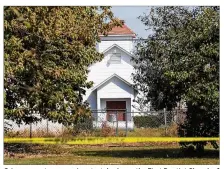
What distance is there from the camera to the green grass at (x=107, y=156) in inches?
637

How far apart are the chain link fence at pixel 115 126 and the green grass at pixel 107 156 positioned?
2098 mm

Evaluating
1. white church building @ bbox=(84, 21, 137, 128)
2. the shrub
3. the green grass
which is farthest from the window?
the green grass

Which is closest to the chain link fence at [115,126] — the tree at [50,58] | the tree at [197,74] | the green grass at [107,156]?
the green grass at [107,156]

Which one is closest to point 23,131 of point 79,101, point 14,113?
point 79,101

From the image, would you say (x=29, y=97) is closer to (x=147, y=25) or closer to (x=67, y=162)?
(x=67, y=162)

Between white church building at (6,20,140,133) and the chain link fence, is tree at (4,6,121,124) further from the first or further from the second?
white church building at (6,20,140,133)

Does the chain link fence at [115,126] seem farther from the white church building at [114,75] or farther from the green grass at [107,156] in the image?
the white church building at [114,75]

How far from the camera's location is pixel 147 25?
26.7 metres

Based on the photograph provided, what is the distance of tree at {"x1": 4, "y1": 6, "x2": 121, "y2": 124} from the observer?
14703mm

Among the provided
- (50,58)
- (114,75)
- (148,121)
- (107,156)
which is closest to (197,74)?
(107,156)

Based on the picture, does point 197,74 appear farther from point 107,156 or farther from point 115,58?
point 115,58

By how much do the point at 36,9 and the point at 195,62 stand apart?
442 cm

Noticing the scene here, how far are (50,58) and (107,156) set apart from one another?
3.59 metres

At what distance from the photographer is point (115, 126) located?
27688 mm
